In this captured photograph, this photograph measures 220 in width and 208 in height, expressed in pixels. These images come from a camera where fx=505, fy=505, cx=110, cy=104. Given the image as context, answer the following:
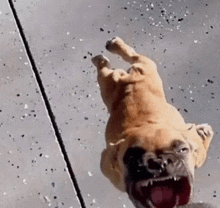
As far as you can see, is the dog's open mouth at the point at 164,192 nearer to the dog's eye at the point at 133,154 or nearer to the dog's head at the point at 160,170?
the dog's head at the point at 160,170

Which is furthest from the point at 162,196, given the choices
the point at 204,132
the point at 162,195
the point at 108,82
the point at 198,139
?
the point at 108,82

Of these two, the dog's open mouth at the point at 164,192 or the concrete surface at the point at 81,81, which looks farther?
the concrete surface at the point at 81,81

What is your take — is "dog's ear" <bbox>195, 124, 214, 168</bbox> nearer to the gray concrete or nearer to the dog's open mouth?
the dog's open mouth

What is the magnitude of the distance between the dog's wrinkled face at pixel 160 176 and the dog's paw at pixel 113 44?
0.99m

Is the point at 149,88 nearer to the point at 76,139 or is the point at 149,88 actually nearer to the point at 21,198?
the point at 76,139

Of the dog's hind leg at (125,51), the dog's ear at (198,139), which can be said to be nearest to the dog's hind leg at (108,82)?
the dog's hind leg at (125,51)

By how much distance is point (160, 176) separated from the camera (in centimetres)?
223

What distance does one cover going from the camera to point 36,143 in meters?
3.09

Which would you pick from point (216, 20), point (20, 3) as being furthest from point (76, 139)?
point (216, 20)

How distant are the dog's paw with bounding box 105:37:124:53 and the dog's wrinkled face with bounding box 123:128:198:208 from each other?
991 millimetres

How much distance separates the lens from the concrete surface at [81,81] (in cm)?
304

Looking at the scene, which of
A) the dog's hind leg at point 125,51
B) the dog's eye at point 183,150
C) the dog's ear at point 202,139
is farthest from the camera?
the dog's hind leg at point 125,51

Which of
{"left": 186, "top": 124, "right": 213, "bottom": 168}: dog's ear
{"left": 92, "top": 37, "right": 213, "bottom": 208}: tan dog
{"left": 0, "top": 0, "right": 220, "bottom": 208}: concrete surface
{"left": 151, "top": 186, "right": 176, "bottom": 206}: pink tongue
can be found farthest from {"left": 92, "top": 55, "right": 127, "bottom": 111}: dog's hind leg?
{"left": 151, "top": 186, "right": 176, "bottom": 206}: pink tongue

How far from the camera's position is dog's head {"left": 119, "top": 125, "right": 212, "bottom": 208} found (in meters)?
2.22
